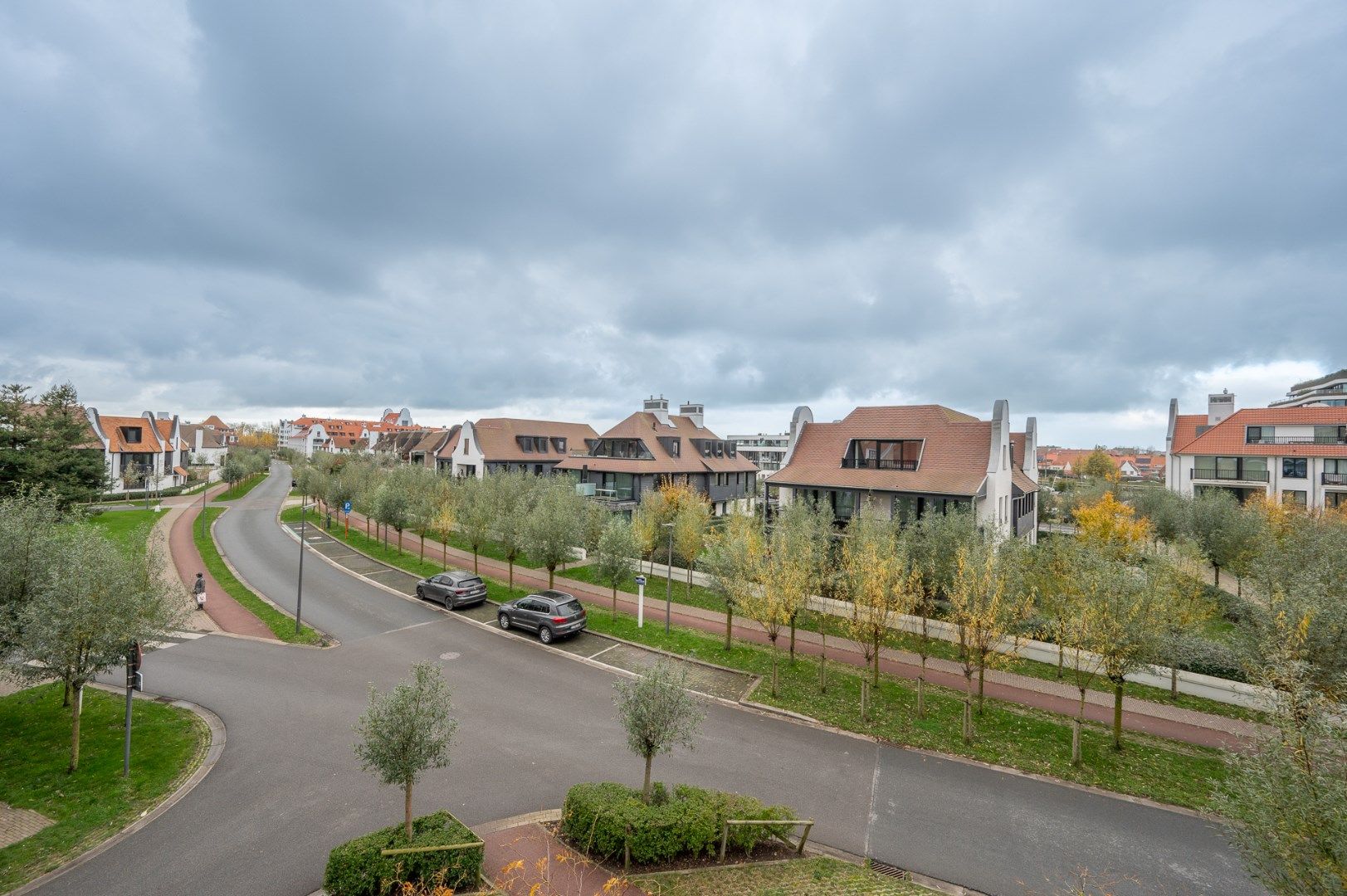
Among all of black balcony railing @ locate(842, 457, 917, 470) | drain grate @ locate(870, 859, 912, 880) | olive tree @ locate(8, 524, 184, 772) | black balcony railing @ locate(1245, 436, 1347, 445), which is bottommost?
drain grate @ locate(870, 859, 912, 880)

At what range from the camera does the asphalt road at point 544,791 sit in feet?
33.6

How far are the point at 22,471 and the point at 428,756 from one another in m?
46.8

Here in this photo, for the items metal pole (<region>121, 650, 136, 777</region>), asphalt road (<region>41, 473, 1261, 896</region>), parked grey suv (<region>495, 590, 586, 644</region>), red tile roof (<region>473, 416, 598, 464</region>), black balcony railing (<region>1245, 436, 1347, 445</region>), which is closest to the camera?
asphalt road (<region>41, 473, 1261, 896</region>)

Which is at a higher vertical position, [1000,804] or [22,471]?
[22,471]

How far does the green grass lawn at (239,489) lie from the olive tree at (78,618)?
200 feet

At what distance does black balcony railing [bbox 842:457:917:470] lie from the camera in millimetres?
33094

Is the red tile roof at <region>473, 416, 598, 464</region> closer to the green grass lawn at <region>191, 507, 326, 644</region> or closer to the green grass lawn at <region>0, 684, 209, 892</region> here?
the green grass lawn at <region>191, 507, 326, 644</region>

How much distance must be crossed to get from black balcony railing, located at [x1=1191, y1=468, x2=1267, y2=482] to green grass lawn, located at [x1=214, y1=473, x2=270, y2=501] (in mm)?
98888

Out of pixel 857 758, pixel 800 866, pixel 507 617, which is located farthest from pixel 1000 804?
pixel 507 617

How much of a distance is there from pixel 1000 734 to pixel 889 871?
769 centimetres

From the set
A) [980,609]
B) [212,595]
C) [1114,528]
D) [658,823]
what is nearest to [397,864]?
[658,823]

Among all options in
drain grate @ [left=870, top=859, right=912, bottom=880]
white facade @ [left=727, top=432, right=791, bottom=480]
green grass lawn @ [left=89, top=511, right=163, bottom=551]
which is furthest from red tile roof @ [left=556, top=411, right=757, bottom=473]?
white facade @ [left=727, top=432, right=791, bottom=480]

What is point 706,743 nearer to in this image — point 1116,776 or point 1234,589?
point 1116,776

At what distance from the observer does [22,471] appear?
118ft
